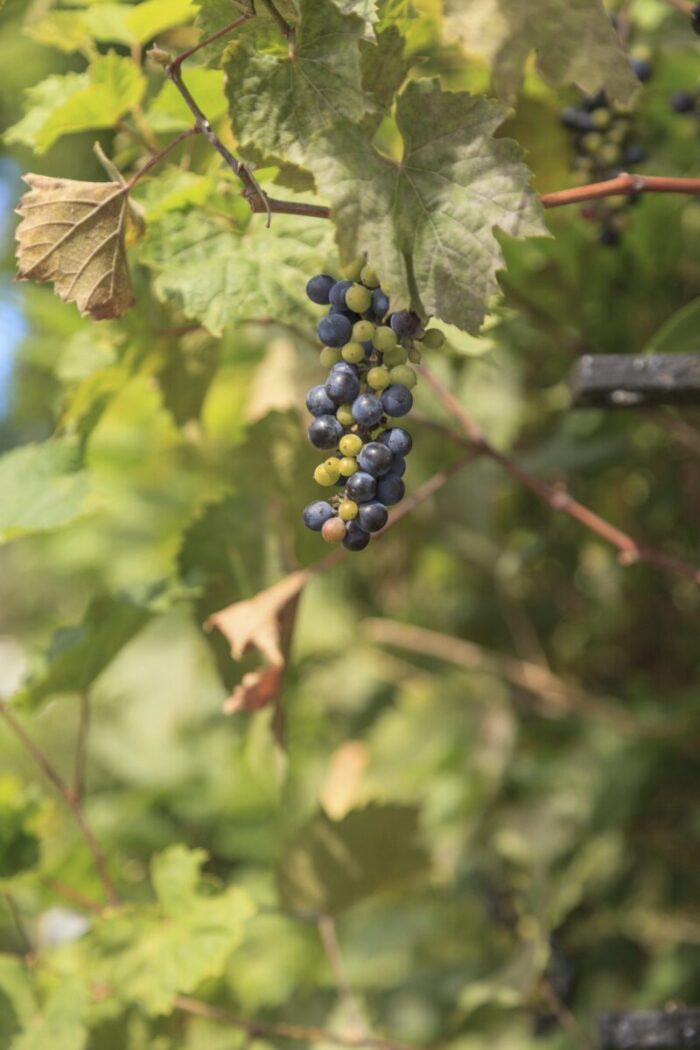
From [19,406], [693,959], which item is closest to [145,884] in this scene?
[693,959]

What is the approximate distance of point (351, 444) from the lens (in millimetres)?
532

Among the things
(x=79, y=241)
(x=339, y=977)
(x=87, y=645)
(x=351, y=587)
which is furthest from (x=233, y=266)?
(x=351, y=587)

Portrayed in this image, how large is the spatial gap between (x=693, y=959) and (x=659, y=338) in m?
0.65

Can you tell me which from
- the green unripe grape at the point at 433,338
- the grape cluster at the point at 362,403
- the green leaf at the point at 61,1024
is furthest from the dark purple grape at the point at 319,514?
the green leaf at the point at 61,1024

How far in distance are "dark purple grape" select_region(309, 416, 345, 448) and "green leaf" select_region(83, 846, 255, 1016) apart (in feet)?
1.36

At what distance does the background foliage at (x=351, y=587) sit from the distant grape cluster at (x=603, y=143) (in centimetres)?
7

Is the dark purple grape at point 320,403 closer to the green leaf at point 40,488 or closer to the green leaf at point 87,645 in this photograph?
the green leaf at point 40,488

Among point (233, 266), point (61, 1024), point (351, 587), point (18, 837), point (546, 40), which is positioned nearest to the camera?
point (546, 40)

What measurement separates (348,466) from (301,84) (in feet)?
0.64

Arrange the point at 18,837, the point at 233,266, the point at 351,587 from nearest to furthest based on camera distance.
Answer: the point at 233,266
the point at 18,837
the point at 351,587

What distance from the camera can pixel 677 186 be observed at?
0.60m

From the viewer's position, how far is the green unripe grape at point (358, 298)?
0.53m

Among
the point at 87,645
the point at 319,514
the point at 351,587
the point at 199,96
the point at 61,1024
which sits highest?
the point at 199,96

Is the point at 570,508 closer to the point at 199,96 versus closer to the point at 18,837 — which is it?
the point at 199,96
